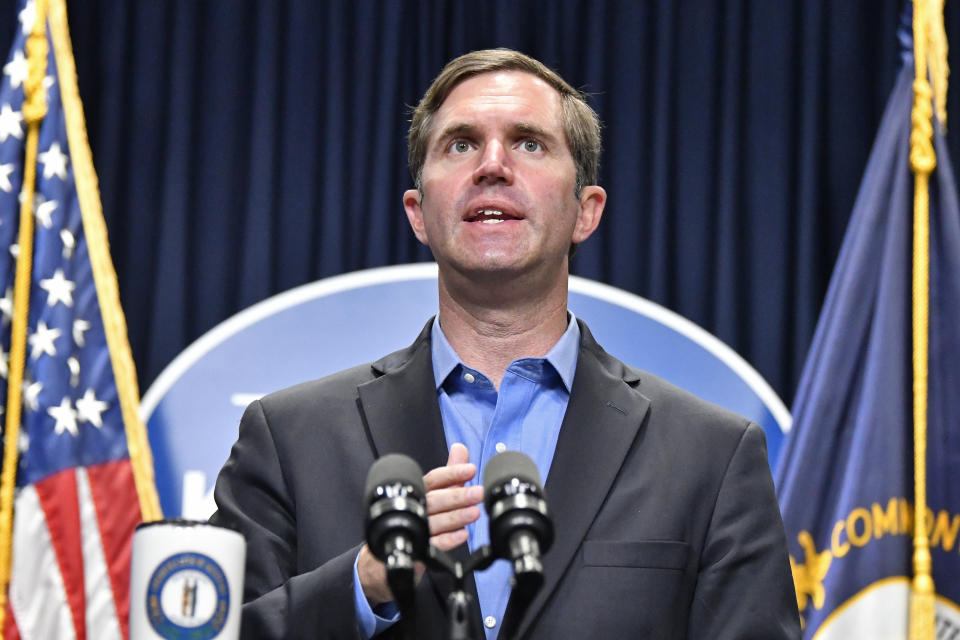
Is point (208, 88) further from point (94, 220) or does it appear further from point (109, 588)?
point (109, 588)

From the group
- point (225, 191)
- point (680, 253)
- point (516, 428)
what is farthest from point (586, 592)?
point (225, 191)

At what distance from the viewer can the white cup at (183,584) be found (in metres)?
1.21

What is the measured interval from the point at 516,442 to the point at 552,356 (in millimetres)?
187

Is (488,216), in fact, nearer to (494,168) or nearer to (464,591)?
(494,168)

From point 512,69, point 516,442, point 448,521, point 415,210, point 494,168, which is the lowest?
point 516,442

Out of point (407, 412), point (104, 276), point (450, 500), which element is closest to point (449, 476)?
point (450, 500)

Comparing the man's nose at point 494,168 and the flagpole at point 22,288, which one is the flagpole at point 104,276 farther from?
the man's nose at point 494,168

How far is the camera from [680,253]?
3377 mm

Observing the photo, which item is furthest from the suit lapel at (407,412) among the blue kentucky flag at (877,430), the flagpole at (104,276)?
the blue kentucky flag at (877,430)

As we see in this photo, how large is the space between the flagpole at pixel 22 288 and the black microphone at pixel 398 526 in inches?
74.5

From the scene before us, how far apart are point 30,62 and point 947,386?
2.48 m

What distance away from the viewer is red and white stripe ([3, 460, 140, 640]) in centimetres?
281

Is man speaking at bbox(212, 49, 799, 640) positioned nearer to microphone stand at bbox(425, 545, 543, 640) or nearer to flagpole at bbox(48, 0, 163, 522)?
microphone stand at bbox(425, 545, 543, 640)

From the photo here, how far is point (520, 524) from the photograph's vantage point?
44.8 inches
